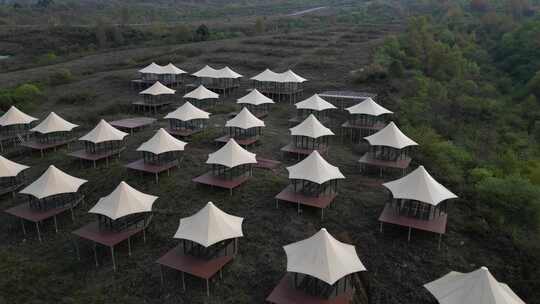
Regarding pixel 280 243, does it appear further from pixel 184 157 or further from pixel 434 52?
pixel 434 52

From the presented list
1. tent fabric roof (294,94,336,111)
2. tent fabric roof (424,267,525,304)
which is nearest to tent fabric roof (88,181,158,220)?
tent fabric roof (424,267,525,304)

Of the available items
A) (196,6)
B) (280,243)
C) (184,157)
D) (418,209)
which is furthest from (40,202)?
(196,6)

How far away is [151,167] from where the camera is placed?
23688mm

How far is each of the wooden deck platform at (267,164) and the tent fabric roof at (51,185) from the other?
1029cm

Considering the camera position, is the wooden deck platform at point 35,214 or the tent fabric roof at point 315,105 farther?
the tent fabric roof at point 315,105

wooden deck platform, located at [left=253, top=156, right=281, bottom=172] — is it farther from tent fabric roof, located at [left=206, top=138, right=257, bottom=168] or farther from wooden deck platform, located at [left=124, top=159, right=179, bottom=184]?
wooden deck platform, located at [left=124, top=159, right=179, bottom=184]

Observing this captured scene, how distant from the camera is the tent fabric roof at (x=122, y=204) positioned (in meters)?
17.0

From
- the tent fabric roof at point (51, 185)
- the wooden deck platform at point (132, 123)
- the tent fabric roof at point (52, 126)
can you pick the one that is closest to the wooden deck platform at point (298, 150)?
the wooden deck platform at point (132, 123)

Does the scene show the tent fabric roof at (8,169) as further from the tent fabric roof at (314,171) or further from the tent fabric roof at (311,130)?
the tent fabric roof at (311,130)

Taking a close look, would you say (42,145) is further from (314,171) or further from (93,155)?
(314,171)

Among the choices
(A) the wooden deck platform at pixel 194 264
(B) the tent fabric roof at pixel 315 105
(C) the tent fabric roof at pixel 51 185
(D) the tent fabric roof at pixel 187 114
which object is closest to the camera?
(A) the wooden deck platform at pixel 194 264

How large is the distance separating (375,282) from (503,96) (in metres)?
45.0

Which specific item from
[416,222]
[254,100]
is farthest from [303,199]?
[254,100]

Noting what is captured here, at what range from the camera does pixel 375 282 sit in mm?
15469
